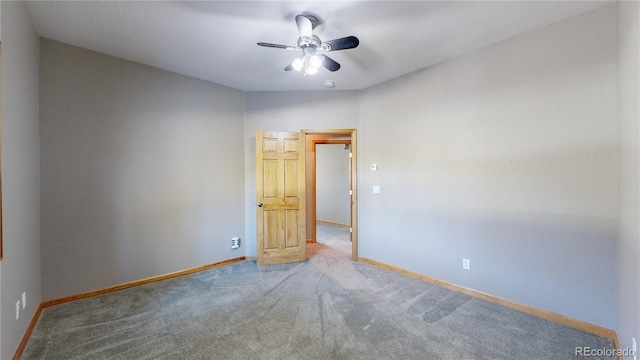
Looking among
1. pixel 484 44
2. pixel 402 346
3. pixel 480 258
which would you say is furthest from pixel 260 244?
pixel 484 44

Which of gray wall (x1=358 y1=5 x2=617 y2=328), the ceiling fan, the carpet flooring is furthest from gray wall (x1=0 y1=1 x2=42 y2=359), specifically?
gray wall (x1=358 y1=5 x2=617 y2=328)

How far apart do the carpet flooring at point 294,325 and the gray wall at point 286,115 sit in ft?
5.00

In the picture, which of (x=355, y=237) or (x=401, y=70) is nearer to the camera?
(x=401, y=70)

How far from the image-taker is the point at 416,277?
3379mm

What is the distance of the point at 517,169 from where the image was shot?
8.52 feet

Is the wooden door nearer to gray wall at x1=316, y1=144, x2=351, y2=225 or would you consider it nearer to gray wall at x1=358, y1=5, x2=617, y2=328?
gray wall at x1=358, y1=5, x2=617, y2=328

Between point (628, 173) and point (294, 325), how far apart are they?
2.71 meters

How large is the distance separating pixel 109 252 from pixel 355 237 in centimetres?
321

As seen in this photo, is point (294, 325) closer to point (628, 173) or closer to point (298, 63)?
point (298, 63)

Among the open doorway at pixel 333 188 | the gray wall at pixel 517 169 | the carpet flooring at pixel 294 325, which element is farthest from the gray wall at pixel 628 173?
the open doorway at pixel 333 188

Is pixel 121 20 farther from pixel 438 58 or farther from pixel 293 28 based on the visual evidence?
pixel 438 58

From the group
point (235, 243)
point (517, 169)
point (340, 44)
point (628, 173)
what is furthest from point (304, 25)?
point (235, 243)

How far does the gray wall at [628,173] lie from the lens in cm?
154

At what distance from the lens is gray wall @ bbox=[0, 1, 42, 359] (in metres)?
1.79
